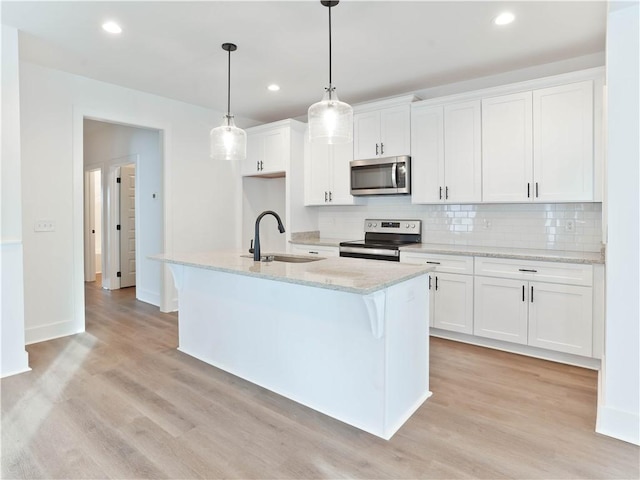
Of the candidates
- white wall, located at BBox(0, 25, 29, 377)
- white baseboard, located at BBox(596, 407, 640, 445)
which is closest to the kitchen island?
white baseboard, located at BBox(596, 407, 640, 445)

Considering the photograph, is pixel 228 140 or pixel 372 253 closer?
pixel 228 140

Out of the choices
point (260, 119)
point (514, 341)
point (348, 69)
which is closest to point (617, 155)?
point (514, 341)

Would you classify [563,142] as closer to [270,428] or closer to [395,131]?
[395,131]

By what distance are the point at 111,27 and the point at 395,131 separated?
271 centimetres

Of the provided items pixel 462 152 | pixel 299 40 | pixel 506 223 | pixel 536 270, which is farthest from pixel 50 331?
pixel 506 223

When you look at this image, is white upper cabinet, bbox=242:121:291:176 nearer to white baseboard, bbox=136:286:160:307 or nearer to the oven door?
the oven door

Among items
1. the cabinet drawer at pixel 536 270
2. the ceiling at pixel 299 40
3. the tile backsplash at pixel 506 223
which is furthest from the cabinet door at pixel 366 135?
the cabinet drawer at pixel 536 270

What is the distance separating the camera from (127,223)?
20.9ft

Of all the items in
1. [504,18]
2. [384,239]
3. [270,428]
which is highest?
[504,18]

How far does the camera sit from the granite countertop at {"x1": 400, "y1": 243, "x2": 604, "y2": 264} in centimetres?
301

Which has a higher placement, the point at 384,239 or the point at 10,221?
the point at 10,221

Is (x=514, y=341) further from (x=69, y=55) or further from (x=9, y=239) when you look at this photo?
(x=69, y=55)

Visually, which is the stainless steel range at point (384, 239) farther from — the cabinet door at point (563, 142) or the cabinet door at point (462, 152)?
the cabinet door at point (563, 142)

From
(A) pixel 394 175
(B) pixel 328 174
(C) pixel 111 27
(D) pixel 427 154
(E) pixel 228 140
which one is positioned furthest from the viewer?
(B) pixel 328 174
